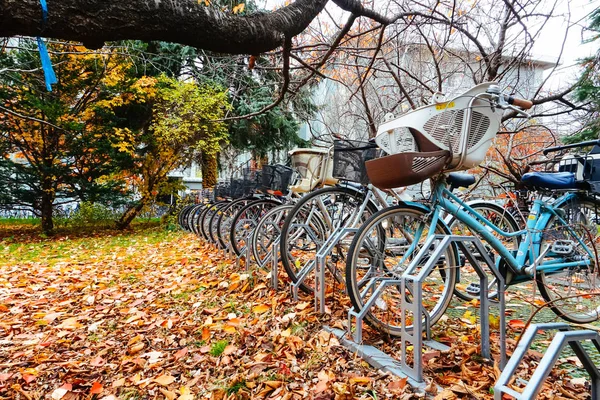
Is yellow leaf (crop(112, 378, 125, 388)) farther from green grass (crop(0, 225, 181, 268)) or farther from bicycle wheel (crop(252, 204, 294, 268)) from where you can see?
green grass (crop(0, 225, 181, 268))

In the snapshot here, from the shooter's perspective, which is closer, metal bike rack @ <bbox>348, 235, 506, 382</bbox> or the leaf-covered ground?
metal bike rack @ <bbox>348, 235, 506, 382</bbox>

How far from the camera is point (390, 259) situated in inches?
104

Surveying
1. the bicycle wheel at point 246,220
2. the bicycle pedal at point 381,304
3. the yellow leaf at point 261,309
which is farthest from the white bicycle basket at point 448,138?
the bicycle wheel at point 246,220

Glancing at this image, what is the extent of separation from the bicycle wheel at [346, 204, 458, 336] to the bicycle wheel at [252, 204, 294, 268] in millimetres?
1212

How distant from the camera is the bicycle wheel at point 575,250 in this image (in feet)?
7.68

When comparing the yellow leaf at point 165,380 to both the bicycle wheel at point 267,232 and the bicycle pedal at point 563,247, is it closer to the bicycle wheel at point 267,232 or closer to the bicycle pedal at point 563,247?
the bicycle wheel at point 267,232

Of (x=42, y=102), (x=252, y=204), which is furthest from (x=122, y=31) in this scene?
(x=42, y=102)

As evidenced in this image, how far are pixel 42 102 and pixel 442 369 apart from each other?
415 inches

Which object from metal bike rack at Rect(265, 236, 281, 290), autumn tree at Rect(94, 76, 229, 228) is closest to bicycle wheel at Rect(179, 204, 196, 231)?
autumn tree at Rect(94, 76, 229, 228)

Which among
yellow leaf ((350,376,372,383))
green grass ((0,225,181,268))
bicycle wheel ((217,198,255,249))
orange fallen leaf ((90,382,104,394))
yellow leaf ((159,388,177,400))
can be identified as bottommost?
green grass ((0,225,181,268))

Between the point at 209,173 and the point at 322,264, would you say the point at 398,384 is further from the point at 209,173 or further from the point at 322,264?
the point at 209,173

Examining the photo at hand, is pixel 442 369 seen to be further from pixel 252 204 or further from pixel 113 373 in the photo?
A: pixel 252 204

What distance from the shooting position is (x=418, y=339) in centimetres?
162

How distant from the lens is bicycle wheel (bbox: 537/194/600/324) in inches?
92.1
